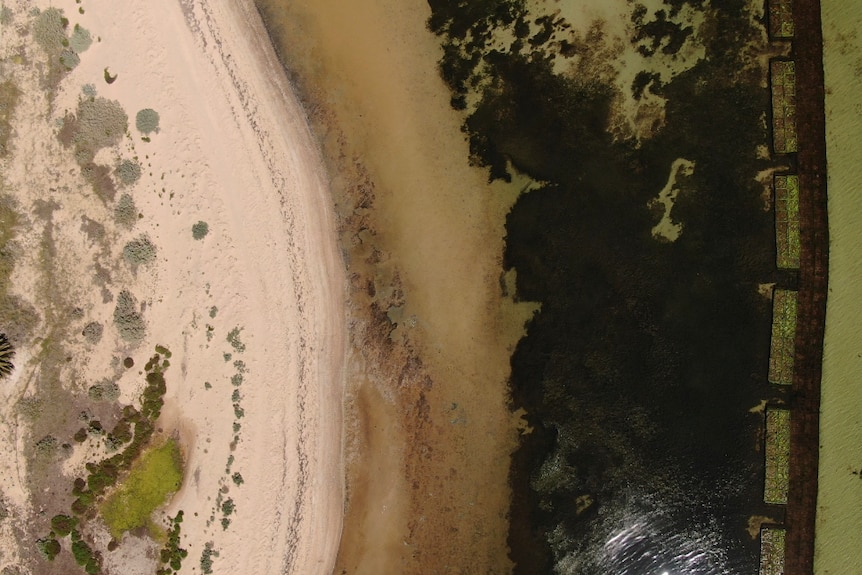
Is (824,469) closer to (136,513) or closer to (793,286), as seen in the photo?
(793,286)

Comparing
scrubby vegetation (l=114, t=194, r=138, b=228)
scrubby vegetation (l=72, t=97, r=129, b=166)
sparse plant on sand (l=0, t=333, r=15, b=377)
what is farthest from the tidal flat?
sparse plant on sand (l=0, t=333, r=15, b=377)

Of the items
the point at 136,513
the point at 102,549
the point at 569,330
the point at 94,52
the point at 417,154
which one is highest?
the point at 94,52

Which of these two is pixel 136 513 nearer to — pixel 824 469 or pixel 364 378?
pixel 364 378

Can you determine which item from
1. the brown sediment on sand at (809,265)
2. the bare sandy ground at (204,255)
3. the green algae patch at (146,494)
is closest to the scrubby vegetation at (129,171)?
the bare sandy ground at (204,255)

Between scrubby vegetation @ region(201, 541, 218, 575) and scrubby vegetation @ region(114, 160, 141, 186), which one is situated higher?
scrubby vegetation @ region(114, 160, 141, 186)

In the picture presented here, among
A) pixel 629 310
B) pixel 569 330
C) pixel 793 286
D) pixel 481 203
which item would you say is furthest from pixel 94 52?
pixel 793 286

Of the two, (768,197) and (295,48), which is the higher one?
(295,48)

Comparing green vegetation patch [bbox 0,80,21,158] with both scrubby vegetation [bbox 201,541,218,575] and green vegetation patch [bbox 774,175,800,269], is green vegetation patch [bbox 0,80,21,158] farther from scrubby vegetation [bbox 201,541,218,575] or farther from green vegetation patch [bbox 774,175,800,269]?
green vegetation patch [bbox 774,175,800,269]
